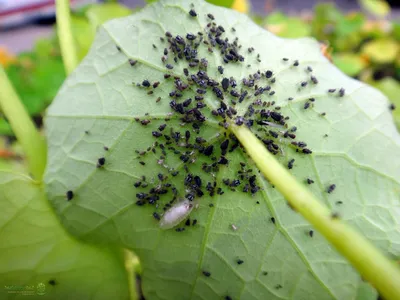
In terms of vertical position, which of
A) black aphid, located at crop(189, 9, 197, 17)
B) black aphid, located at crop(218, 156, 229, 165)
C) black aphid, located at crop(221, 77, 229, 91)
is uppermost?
black aphid, located at crop(189, 9, 197, 17)

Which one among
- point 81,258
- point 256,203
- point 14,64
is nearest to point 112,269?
point 81,258

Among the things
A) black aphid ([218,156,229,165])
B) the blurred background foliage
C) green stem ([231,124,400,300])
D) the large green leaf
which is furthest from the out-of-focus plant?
green stem ([231,124,400,300])

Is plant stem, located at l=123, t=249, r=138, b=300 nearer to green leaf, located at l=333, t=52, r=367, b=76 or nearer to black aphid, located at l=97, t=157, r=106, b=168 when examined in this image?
black aphid, located at l=97, t=157, r=106, b=168

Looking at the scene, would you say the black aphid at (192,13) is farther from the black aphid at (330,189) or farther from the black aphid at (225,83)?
the black aphid at (330,189)

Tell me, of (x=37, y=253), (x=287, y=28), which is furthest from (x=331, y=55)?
(x=37, y=253)

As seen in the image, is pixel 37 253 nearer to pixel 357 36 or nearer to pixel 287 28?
pixel 287 28

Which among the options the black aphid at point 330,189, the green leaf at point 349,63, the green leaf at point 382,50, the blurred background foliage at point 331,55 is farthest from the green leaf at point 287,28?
the black aphid at point 330,189

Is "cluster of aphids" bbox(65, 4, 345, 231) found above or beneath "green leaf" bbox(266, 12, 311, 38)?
above
